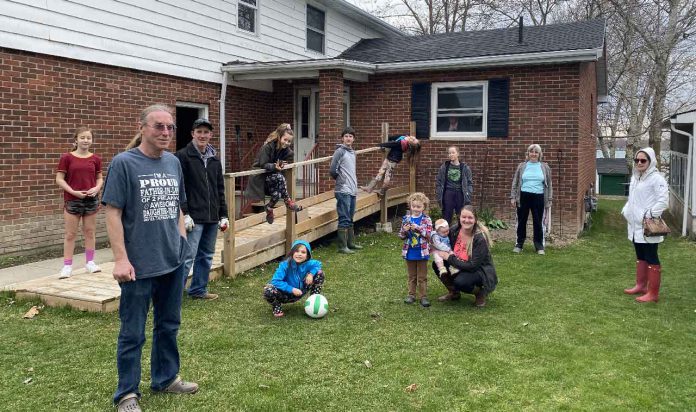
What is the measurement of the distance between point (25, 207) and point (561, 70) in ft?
31.1

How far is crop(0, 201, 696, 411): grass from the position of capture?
382 cm

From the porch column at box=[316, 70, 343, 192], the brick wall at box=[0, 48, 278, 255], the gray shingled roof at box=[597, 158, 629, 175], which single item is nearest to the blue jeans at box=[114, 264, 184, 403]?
the brick wall at box=[0, 48, 278, 255]

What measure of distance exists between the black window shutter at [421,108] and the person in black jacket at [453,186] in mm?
3304

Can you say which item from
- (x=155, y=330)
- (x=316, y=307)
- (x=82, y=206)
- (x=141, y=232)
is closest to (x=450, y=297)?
(x=316, y=307)

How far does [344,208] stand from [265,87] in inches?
222

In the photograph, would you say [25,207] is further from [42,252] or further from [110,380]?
[110,380]

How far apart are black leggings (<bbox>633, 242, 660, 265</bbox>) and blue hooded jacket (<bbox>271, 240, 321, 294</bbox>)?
374 centimetres

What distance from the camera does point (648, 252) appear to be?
256 inches

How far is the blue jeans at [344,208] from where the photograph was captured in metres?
8.88

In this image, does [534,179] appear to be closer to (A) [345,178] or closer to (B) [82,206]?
(A) [345,178]

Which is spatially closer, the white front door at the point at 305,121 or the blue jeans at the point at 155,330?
the blue jeans at the point at 155,330

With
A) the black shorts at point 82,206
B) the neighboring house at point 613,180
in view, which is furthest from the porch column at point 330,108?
the neighboring house at point 613,180

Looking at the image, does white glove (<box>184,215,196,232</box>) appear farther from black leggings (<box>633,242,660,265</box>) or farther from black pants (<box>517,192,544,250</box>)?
black pants (<box>517,192,544,250</box>)

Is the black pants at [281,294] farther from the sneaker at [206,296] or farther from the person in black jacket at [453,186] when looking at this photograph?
the person in black jacket at [453,186]
